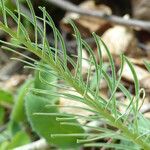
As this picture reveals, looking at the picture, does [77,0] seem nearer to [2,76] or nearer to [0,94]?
[2,76]

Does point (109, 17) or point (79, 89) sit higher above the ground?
point (109, 17)

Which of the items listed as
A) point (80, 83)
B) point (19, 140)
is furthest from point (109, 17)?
point (80, 83)

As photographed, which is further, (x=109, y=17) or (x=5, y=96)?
(x=109, y=17)

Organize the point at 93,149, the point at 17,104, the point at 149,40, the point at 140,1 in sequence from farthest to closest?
the point at 140,1
the point at 149,40
the point at 17,104
the point at 93,149

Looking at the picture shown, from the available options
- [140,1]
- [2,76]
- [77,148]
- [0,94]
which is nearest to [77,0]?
[140,1]

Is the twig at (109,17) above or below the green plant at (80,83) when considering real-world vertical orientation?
above

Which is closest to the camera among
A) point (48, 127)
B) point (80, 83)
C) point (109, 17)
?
point (80, 83)

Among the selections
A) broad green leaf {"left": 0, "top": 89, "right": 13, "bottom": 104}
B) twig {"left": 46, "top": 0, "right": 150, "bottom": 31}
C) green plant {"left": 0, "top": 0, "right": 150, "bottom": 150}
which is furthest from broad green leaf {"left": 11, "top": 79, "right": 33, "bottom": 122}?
green plant {"left": 0, "top": 0, "right": 150, "bottom": 150}

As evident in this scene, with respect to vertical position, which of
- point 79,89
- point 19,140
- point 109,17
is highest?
point 109,17

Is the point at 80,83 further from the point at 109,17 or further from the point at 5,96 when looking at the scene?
the point at 109,17

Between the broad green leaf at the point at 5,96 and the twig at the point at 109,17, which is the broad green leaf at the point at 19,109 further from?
the twig at the point at 109,17

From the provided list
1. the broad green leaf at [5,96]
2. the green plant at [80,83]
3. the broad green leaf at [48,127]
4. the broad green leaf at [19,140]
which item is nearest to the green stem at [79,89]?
the green plant at [80,83]
